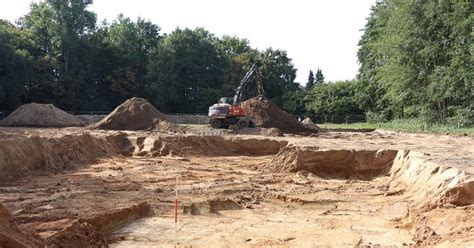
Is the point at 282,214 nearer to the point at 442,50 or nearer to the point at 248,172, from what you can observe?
the point at 248,172

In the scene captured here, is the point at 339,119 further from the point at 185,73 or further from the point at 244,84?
the point at 244,84

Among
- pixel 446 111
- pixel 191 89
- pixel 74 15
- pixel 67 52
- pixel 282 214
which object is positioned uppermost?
pixel 74 15

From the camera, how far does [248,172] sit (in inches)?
674

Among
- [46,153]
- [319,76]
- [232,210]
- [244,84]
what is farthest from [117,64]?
[319,76]

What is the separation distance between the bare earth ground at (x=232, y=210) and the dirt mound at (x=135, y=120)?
12.0 m

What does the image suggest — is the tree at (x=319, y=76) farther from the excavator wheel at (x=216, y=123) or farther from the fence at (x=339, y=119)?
the excavator wheel at (x=216, y=123)

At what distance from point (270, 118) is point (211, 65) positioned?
29632 millimetres

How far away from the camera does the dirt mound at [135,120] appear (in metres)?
28.5

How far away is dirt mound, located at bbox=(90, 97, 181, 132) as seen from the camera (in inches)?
1121

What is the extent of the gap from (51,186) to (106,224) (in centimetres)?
471

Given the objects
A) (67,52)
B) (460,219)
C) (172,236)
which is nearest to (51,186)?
(172,236)

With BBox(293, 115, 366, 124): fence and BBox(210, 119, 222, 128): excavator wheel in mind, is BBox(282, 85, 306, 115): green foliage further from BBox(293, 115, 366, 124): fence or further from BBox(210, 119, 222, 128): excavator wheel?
BBox(210, 119, 222, 128): excavator wheel

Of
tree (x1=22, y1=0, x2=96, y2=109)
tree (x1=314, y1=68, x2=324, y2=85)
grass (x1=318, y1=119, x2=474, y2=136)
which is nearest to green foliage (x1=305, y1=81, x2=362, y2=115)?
grass (x1=318, y1=119, x2=474, y2=136)

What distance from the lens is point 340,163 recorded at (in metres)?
16.7
